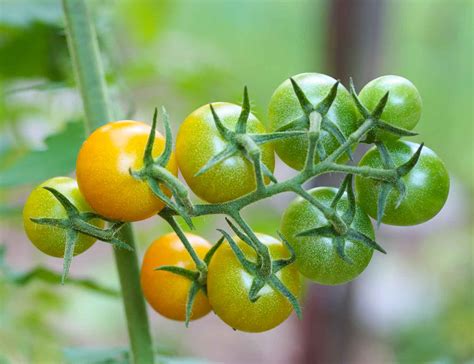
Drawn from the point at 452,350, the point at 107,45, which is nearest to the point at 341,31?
the point at 107,45

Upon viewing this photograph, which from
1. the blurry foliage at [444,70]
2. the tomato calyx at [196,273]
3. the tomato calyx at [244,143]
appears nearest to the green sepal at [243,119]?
the tomato calyx at [244,143]

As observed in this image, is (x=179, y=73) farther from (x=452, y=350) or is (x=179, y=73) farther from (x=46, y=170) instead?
(x=452, y=350)

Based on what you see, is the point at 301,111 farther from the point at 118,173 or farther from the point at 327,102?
the point at 118,173

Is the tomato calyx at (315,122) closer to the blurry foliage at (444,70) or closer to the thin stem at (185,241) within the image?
the thin stem at (185,241)

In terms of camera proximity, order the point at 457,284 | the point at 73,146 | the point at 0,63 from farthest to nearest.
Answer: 1. the point at 457,284
2. the point at 0,63
3. the point at 73,146

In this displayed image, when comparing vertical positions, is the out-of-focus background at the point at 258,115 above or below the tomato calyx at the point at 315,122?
below

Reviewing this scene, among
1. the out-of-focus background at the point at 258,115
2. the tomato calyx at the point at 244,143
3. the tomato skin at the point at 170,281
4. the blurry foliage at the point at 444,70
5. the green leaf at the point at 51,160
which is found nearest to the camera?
the tomato calyx at the point at 244,143
